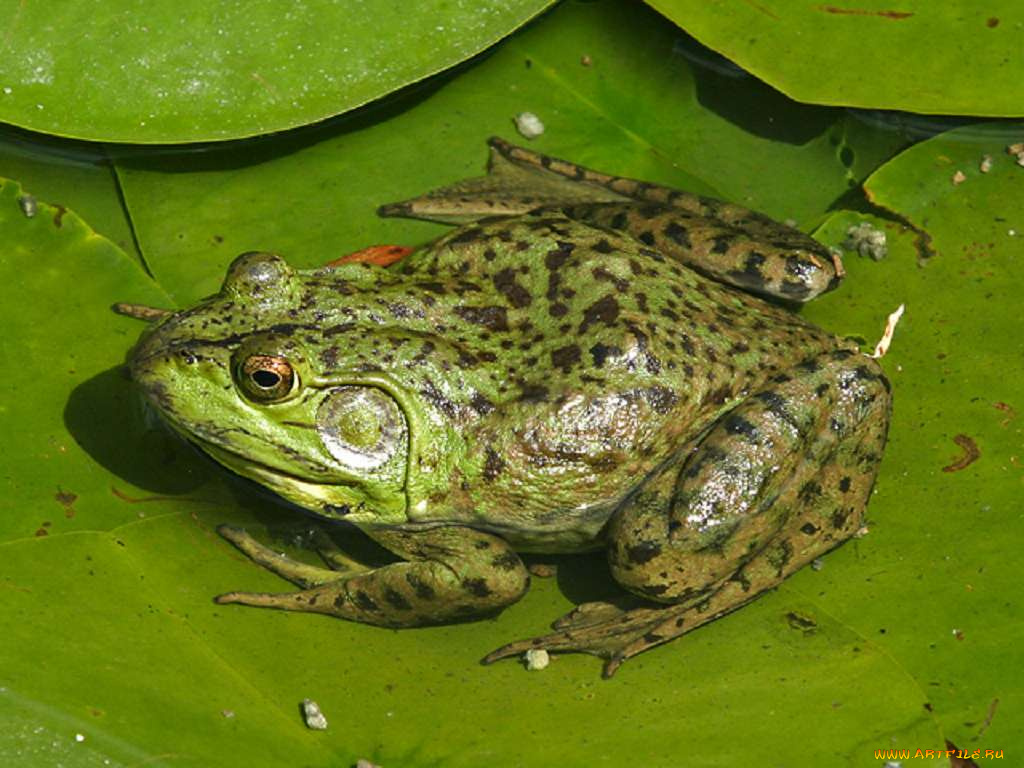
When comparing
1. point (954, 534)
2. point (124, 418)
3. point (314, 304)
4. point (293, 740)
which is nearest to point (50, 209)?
point (124, 418)

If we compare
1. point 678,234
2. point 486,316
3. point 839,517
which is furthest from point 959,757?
point 486,316

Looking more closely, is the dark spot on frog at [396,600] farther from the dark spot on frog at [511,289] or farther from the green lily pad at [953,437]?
the green lily pad at [953,437]

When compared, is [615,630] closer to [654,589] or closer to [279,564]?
[654,589]

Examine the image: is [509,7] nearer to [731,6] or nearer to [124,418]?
[731,6]

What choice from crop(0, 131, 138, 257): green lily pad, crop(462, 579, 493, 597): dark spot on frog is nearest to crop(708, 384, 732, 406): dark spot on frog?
crop(462, 579, 493, 597): dark spot on frog

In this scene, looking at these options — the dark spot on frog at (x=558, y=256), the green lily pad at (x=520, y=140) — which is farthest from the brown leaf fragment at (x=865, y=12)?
the dark spot on frog at (x=558, y=256)

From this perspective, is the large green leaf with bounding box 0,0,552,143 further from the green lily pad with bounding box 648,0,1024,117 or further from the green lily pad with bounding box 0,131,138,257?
the green lily pad with bounding box 648,0,1024,117
